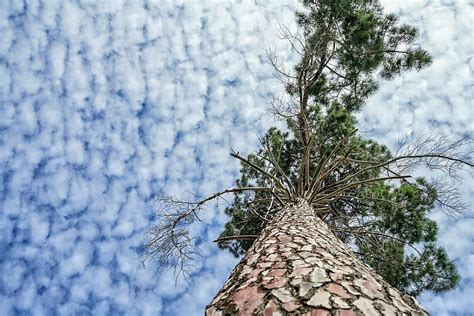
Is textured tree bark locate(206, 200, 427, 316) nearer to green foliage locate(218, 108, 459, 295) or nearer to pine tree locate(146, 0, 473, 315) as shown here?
pine tree locate(146, 0, 473, 315)

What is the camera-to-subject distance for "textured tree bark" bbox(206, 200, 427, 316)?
3.82 feet

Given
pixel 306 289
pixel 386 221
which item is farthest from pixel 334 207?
pixel 306 289

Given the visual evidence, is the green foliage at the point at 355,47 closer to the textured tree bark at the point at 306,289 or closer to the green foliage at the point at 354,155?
the green foliage at the point at 354,155

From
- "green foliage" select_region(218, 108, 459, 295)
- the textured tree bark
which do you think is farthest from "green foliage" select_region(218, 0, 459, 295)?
the textured tree bark

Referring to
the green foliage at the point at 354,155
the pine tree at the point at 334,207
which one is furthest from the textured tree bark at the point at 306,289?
the green foliage at the point at 354,155

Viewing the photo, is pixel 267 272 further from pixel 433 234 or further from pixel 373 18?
pixel 373 18

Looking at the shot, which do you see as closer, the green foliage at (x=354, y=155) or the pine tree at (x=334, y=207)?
the pine tree at (x=334, y=207)

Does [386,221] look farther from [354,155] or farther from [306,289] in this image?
[306,289]

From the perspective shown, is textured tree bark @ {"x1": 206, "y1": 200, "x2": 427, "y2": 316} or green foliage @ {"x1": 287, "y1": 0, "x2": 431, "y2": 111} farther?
green foliage @ {"x1": 287, "y1": 0, "x2": 431, "y2": 111}

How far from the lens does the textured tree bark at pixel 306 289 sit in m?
1.16

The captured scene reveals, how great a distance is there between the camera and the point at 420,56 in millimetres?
7191

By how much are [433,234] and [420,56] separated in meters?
3.55

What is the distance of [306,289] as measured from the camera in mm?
1289

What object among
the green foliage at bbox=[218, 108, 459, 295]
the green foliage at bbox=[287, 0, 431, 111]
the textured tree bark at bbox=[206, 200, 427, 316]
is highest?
the green foliage at bbox=[287, 0, 431, 111]
